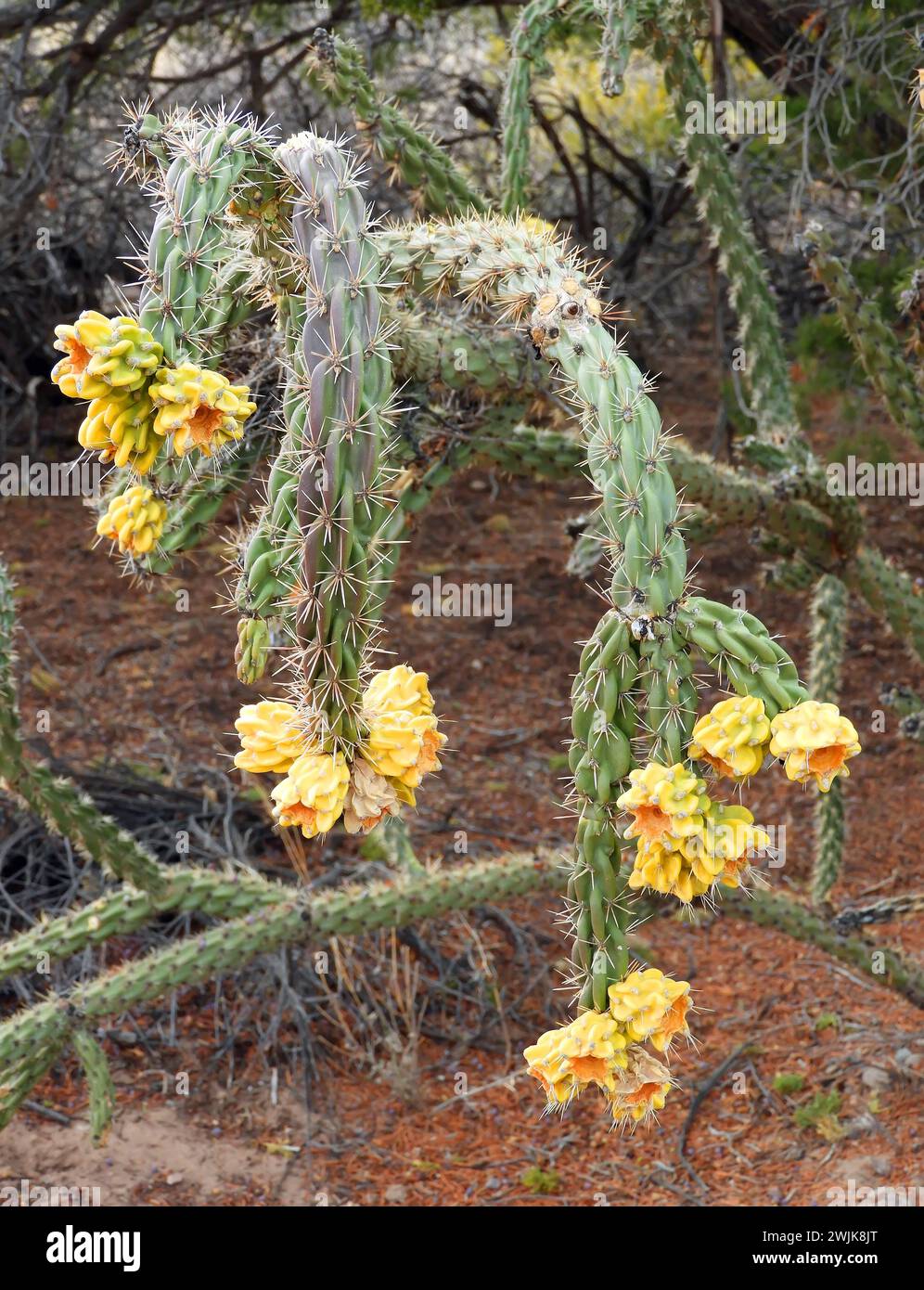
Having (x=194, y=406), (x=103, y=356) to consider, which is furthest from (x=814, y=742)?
(x=103, y=356)

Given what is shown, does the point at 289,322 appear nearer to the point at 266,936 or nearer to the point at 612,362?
the point at 612,362

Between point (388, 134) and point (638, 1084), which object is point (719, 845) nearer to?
point (638, 1084)

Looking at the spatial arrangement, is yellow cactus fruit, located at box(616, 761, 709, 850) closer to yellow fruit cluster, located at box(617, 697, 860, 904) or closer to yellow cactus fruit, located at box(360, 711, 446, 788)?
yellow fruit cluster, located at box(617, 697, 860, 904)

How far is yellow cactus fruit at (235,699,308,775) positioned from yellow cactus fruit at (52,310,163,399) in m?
0.40

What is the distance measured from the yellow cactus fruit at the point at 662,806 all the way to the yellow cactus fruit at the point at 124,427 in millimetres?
661

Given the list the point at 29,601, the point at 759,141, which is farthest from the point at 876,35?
the point at 29,601

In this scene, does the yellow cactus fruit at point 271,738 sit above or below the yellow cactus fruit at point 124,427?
below

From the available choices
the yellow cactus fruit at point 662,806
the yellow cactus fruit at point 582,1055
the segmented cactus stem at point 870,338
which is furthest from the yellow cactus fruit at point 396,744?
the segmented cactus stem at point 870,338

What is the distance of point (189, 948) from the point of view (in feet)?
10.7

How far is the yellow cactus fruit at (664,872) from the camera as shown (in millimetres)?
1453

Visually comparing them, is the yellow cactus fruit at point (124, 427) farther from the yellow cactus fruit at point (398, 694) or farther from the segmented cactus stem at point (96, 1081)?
the segmented cactus stem at point (96, 1081)

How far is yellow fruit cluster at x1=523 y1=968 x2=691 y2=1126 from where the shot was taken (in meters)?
1.54

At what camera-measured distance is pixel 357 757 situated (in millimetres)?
1555

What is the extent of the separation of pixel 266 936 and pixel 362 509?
195 cm
